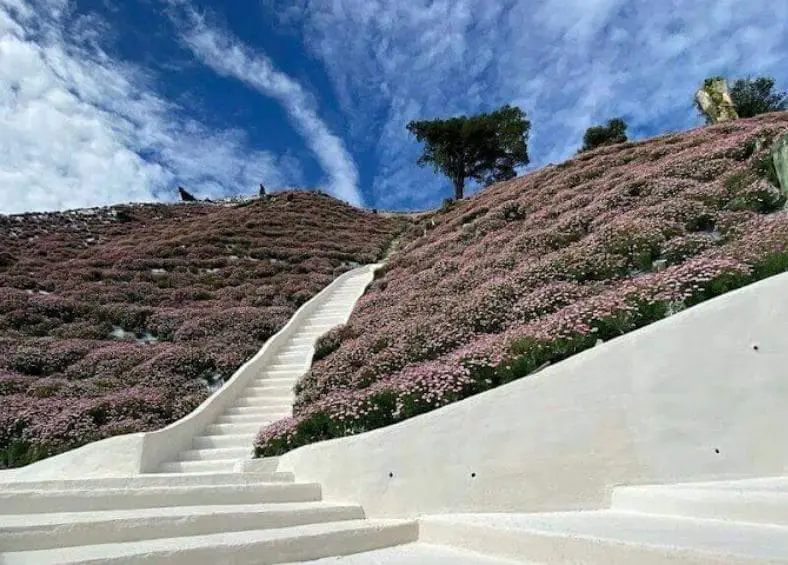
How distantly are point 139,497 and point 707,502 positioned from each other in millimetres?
4475

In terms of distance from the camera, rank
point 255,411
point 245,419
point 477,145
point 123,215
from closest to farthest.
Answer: point 245,419 → point 255,411 → point 123,215 → point 477,145

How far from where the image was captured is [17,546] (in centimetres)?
382

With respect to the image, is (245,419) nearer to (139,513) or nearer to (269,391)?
(269,391)

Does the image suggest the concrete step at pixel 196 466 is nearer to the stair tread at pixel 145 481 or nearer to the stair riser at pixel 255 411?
the stair tread at pixel 145 481

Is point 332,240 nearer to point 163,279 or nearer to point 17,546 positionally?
point 163,279

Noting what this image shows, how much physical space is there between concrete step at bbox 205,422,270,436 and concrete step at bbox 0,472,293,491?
2439 millimetres

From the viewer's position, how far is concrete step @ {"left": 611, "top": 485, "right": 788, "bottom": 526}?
145 inches

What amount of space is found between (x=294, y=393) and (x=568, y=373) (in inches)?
239

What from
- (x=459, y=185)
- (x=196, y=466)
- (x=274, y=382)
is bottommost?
(x=196, y=466)

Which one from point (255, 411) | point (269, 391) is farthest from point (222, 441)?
point (269, 391)

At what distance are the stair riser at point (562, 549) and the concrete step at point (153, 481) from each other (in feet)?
9.09

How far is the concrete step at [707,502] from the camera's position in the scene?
145 inches

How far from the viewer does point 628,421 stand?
4.90 meters

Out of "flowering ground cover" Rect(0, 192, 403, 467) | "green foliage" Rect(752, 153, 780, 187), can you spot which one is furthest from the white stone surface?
"green foliage" Rect(752, 153, 780, 187)
